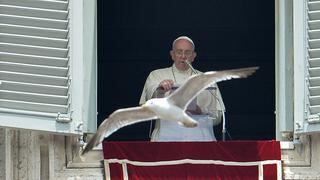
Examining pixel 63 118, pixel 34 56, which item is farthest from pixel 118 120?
pixel 34 56

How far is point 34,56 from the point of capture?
11562 millimetres

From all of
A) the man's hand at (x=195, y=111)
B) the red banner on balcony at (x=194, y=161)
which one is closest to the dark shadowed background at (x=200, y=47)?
the man's hand at (x=195, y=111)

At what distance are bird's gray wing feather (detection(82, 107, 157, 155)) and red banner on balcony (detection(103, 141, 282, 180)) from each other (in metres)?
0.17

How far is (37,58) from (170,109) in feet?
2.65

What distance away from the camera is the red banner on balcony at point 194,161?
11562mm

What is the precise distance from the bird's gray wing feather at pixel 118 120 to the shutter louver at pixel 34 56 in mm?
224

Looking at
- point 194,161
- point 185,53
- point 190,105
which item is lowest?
point 194,161

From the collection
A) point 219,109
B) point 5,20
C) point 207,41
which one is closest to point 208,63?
point 207,41

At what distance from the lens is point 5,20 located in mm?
11570

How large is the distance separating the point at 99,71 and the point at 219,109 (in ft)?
6.32

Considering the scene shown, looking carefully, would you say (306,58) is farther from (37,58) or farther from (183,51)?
(37,58)

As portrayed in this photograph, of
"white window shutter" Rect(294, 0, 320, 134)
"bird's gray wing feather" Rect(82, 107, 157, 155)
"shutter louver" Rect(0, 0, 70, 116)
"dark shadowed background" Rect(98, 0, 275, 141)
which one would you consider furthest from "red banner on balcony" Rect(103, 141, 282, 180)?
"dark shadowed background" Rect(98, 0, 275, 141)

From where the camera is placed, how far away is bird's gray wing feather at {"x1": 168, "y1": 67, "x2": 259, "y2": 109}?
11.2 metres

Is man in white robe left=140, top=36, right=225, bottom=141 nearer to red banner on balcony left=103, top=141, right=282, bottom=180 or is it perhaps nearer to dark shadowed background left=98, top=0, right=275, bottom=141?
red banner on balcony left=103, top=141, right=282, bottom=180
